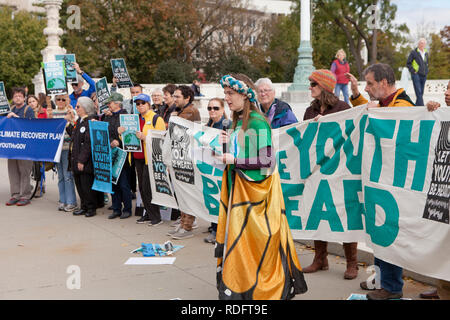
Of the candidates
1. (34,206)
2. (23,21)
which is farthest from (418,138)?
(23,21)

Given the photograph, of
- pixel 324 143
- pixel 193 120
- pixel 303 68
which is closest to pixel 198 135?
pixel 193 120

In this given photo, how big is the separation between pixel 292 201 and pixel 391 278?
155cm

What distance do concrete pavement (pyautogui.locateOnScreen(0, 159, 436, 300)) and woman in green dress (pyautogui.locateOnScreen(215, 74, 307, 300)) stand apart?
83 centimetres

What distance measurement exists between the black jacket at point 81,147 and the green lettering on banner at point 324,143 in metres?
4.68

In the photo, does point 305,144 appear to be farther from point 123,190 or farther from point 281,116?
point 123,190

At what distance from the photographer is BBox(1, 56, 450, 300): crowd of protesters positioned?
14.9 ft

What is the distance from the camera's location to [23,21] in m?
46.8

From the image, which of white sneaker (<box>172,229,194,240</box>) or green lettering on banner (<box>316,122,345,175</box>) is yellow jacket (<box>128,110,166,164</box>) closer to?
white sneaker (<box>172,229,194,240</box>)

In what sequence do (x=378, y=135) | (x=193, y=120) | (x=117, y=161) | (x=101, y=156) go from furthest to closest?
1. (x=101, y=156)
2. (x=117, y=161)
3. (x=193, y=120)
4. (x=378, y=135)

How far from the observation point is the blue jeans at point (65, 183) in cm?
985

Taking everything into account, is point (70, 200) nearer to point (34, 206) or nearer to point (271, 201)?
point (34, 206)

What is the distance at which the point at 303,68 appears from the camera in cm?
2805

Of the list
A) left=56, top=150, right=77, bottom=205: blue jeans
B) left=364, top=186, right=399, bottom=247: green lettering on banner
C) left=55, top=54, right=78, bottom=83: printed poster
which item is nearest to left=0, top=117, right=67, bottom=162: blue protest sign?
left=56, top=150, right=77, bottom=205: blue jeans

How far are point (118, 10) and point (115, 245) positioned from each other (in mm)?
37104
